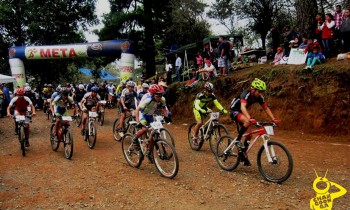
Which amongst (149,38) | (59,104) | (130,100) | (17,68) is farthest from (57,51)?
(59,104)

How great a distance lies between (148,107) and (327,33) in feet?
28.3

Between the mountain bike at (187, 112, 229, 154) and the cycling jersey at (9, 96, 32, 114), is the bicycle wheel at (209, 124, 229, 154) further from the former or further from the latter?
the cycling jersey at (9, 96, 32, 114)

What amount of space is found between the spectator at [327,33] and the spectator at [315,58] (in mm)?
546

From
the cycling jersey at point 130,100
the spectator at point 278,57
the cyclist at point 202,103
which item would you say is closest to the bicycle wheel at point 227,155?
the cyclist at point 202,103

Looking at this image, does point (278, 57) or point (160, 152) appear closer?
point (160, 152)

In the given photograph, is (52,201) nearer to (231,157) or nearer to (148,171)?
(148,171)

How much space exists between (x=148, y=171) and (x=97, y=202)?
2062 mm

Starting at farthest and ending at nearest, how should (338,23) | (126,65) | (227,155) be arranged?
(126,65) < (338,23) < (227,155)

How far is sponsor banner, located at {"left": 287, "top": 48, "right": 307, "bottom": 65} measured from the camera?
1362 cm

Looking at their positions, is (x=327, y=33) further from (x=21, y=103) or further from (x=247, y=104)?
(x=21, y=103)

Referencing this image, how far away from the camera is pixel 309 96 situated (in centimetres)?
1216

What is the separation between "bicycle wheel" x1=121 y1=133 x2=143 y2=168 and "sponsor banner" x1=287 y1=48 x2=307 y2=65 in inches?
342

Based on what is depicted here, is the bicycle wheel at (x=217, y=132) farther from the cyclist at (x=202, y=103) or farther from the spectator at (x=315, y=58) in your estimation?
the spectator at (x=315, y=58)

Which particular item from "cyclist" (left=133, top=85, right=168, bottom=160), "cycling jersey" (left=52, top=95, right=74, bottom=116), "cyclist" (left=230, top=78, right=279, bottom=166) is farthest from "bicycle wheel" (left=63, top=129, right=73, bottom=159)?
"cyclist" (left=230, top=78, right=279, bottom=166)
